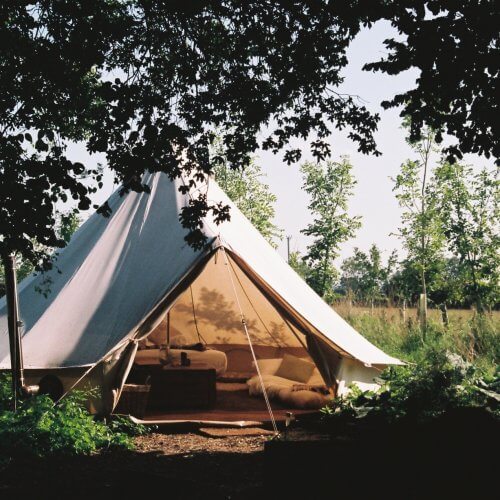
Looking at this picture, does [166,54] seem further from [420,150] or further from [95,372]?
[420,150]

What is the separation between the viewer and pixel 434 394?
16.4 ft

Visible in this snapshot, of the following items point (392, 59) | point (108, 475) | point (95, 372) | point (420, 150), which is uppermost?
point (420, 150)

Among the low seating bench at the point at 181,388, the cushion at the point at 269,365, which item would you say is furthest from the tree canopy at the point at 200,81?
the cushion at the point at 269,365

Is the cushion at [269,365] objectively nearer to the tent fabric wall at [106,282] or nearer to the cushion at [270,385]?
the cushion at [270,385]

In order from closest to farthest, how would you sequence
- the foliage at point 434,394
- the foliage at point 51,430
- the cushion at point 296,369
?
the foliage at point 434,394, the foliage at point 51,430, the cushion at point 296,369

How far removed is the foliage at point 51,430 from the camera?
5.21 meters

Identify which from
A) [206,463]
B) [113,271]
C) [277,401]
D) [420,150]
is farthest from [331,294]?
[206,463]

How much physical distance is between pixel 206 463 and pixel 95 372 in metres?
1.61

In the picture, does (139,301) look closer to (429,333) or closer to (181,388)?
(181,388)

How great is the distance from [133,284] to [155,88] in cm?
254

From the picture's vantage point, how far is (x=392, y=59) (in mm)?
3877

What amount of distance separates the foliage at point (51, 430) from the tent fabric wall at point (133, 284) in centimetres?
56

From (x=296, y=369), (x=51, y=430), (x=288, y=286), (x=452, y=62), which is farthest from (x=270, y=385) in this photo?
(x=452, y=62)

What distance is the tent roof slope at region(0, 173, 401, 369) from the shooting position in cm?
665
